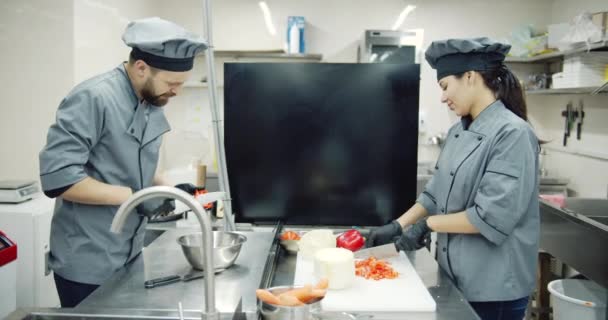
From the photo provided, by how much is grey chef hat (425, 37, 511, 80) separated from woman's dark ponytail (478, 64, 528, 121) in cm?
3

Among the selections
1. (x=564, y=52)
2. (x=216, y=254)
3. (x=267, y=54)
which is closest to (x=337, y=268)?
(x=216, y=254)

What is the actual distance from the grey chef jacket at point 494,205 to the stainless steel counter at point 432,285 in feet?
0.24

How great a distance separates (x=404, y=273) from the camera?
1708 millimetres

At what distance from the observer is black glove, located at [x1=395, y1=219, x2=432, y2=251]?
6.09 ft

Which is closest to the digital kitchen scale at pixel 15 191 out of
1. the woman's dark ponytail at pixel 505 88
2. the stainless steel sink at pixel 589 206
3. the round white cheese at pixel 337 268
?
the round white cheese at pixel 337 268

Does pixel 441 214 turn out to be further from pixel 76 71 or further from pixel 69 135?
pixel 76 71

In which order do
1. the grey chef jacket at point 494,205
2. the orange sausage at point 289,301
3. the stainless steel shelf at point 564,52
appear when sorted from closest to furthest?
the orange sausage at point 289,301
the grey chef jacket at point 494,205
the stainless steel shelf at point 564,52

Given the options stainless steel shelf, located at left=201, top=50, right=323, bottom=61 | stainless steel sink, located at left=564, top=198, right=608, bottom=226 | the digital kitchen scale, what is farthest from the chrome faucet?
stainless steel shelf, located at left=201, top=50, right=323, bottom=61

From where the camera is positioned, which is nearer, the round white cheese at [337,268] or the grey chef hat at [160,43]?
the round white cheese at [337,268]

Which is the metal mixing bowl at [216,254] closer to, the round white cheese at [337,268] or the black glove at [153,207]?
the black glove at [153,207]

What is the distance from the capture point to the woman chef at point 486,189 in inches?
64.1

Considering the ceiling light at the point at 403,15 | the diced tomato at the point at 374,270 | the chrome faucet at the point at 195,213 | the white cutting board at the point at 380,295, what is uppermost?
the ceiling light at the point at 403,15

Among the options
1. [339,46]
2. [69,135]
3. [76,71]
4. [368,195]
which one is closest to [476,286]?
[368,195]

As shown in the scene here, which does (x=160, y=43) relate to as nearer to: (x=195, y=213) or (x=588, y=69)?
(x=195, y=213)
